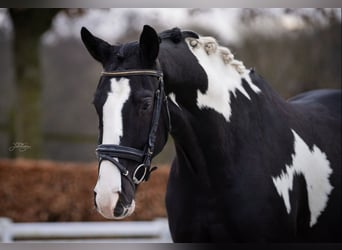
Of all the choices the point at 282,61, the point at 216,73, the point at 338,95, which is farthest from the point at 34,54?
the point at 216,73

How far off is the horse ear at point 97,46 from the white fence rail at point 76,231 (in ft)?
9.14

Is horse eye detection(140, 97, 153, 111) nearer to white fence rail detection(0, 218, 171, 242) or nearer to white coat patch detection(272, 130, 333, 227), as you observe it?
white coat patch detection(272, 130, 333, 227)

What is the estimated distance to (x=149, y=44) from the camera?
7.52 feet

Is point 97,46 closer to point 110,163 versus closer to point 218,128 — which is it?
point 110,163

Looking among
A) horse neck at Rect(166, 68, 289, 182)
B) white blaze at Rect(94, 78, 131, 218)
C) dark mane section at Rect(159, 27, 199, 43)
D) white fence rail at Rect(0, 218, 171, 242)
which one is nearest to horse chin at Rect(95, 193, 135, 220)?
white blaze at Rect(94, 78, 131, 218)

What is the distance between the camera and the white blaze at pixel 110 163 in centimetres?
215

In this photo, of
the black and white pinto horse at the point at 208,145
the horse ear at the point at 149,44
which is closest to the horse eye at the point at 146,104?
the black and white pinto horse at the point at 208,145

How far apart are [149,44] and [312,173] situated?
1.21m

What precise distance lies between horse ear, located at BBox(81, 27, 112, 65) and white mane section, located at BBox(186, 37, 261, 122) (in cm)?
43

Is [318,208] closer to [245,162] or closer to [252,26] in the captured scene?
[245,162]

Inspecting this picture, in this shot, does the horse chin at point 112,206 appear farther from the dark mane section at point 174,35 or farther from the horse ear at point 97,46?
the dark mane section at point 174,35

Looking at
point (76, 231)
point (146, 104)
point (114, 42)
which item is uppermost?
point (146, 104)

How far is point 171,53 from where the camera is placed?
97.7 inches

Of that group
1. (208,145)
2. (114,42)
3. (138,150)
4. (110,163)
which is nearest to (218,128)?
(208,145)
